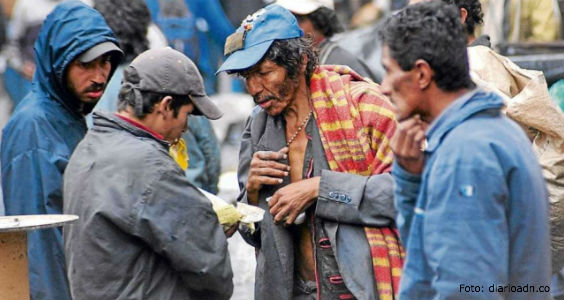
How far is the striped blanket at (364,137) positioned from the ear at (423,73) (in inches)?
45.0

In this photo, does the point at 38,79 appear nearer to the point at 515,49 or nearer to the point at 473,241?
the point at 473,241

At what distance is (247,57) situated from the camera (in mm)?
4645

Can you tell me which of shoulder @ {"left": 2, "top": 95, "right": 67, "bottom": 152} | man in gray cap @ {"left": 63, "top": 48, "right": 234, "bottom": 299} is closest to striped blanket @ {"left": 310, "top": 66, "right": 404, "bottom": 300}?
man in gray cap @ {"left": 63, "top": 48, "right": 234, "bottom": 299}

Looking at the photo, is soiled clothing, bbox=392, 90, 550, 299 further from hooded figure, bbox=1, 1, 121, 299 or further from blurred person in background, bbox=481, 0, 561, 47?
blurred person in background, bbox=481, 0, 561, 47

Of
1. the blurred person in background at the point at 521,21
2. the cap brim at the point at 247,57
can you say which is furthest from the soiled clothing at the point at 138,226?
the blurred person in background at the point at 521,21

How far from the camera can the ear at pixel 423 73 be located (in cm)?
333

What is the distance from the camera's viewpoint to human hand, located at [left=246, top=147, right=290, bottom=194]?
468 centimetres

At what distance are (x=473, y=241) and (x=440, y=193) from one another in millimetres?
174

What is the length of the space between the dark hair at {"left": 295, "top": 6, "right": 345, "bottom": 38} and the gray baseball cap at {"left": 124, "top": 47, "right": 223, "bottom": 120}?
3.03 metres

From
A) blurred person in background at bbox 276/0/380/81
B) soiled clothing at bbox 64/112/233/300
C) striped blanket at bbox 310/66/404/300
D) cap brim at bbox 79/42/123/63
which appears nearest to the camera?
soiled clothing at bbox 64/112/233/300

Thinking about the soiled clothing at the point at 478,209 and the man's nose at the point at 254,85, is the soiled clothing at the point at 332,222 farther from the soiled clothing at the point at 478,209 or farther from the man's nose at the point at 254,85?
the soiled clothing at the point at 478,209

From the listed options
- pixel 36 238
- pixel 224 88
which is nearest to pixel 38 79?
pixel 36 238

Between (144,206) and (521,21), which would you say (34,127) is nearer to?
(144,206)

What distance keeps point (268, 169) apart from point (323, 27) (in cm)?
290
